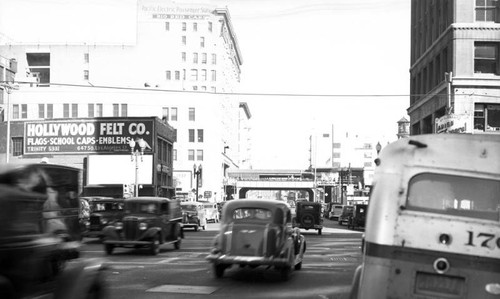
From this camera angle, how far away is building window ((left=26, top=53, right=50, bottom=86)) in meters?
115

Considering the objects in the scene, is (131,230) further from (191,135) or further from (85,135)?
(191,135)

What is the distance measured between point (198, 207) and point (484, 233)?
3481 centimetres

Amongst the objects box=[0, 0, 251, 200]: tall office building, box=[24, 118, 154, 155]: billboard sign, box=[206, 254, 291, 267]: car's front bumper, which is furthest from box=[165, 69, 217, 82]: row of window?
box=[206, 254, 291, 267]: car's front bumper

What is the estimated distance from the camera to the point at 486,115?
138 ft

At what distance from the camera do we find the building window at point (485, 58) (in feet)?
139

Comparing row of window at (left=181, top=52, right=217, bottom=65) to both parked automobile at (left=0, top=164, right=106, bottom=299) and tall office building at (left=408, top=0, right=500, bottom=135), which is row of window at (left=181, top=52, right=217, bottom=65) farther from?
parked automobile at (left=0, top=164, right=106, bottom=299)

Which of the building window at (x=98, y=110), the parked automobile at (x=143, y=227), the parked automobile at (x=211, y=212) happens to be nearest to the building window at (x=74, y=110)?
the building window at (x=98, y=110)

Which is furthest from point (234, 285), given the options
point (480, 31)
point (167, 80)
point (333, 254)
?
point (167, 80)

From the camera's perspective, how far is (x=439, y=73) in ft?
153

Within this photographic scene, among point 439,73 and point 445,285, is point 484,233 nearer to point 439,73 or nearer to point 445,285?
point 445,285

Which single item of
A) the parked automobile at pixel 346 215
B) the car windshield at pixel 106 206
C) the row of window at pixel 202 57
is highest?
the row of window at pixel 202 57

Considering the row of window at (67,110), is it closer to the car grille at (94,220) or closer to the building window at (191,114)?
the building window at (191,114)

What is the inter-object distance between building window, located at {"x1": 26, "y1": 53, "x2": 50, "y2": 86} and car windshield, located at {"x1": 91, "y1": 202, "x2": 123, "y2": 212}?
92.5 m

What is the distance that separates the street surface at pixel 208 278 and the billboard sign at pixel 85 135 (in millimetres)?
36942
